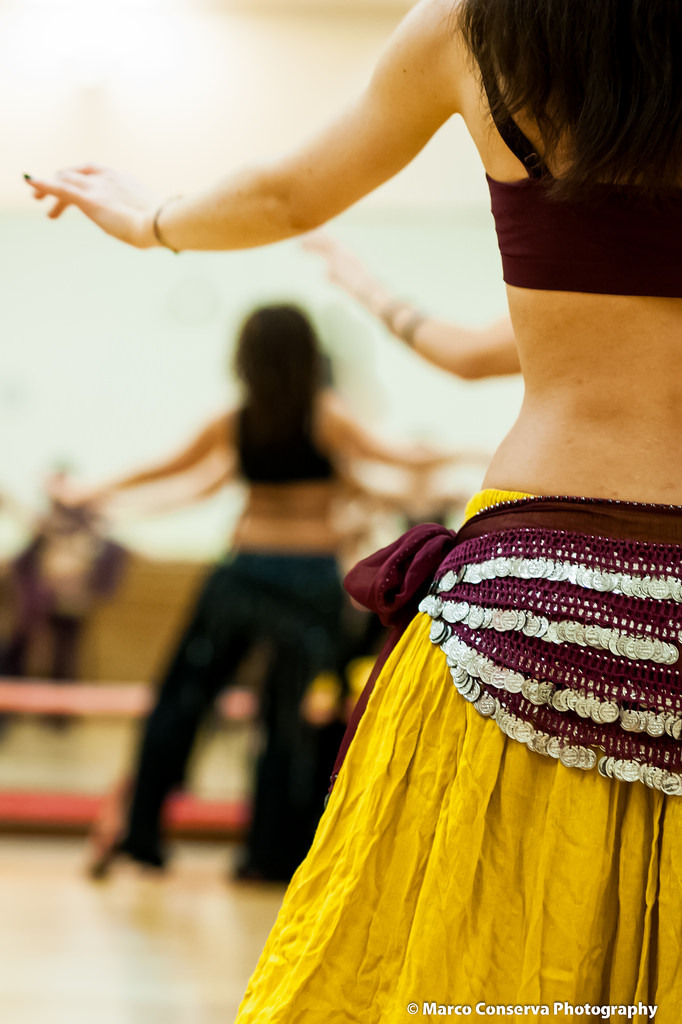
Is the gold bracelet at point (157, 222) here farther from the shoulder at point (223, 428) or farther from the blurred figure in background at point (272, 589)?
the shoulder at point (223, 428)

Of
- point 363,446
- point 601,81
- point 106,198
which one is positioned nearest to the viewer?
point 601,81

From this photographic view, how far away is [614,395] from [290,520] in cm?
215

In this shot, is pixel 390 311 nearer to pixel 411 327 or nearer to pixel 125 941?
pixel 411 327

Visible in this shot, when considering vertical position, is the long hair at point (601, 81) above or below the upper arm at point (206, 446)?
above

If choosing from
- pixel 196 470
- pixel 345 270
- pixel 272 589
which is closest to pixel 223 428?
pixel 196 470

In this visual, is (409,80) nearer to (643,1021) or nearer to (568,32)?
(568,32)

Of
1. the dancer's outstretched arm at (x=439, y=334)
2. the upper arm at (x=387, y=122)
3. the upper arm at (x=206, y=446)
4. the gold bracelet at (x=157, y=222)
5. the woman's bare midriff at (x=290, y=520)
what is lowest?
the woman's bare midriff at (x=290, y=520)

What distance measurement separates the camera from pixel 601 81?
30.3 inches

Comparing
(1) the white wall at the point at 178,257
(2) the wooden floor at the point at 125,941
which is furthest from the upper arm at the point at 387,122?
(1) the white wall at the point at 178,257

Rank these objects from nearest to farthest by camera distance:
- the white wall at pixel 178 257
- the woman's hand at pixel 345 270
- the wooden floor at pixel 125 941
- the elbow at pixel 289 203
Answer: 1. the elbow at pixel 289 203
2. the woman's hand at pixel 345 270
3. the wooden floor at pixel 125 941
4. the white wall at pixel 178 257

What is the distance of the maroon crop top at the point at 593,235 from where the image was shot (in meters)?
0.80

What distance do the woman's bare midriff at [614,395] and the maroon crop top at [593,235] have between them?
0.04ft

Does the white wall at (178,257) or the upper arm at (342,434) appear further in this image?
the white wall at (178,257)

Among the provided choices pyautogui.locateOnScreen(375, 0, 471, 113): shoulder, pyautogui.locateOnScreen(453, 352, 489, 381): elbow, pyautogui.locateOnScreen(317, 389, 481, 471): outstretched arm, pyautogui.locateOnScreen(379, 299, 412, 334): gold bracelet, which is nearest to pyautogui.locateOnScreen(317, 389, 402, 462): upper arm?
pyautogui.locateOnScreen(317, 389, 481, 471): outstretched arm
